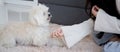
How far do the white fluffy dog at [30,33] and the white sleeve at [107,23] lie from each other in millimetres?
277

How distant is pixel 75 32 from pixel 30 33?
27 cm

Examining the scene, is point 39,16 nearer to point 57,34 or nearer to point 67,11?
point 57,34

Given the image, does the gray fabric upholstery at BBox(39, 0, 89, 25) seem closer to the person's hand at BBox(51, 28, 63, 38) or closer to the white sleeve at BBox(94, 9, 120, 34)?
the person's hand at BBox(51, 28, 63, 38)

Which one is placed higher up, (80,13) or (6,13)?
(80,13)

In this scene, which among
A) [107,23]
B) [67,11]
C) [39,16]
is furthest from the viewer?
[67,11]

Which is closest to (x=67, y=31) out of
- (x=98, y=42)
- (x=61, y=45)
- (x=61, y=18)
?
(x=61, y=45)

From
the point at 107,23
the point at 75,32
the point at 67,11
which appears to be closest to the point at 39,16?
the point at 75,32

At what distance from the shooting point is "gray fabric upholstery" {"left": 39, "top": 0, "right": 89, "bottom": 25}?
1.54 meters

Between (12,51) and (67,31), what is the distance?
345 millimetres

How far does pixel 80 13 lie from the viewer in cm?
154

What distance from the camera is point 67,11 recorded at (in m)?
1.58

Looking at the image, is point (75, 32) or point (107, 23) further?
point (75, 32)

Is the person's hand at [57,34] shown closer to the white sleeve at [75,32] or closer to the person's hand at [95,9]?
the white sleeve at [75,32]

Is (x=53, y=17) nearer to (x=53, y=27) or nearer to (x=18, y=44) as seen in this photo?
(x=53, y=27)
